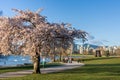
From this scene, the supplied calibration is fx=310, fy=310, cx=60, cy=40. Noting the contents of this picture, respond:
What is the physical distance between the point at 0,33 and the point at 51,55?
18.7ft

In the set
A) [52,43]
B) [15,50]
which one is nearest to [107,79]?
[52,43]

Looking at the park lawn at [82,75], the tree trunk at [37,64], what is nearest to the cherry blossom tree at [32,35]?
the tree trunk at [37,64]

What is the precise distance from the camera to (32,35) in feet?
97.8

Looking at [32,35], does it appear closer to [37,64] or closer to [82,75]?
[37,64]

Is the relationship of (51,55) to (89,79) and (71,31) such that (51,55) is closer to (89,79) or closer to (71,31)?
(71,31)

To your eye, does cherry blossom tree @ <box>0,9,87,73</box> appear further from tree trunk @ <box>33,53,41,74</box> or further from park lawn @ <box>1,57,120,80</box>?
park lawn @ <box>1,57,120,80</box>

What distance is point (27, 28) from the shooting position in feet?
102

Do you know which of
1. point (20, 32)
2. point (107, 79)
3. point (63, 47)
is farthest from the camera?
point (63, 47)

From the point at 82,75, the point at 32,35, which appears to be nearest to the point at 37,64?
the point at 32,35

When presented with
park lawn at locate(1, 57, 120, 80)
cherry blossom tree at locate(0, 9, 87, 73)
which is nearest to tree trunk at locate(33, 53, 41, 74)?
cherry blossom tree at locate(0, 9, 87, 73)

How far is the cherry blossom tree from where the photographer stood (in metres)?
30.1

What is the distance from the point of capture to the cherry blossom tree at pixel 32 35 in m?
30.1

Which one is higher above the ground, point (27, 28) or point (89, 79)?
point (27, 28)

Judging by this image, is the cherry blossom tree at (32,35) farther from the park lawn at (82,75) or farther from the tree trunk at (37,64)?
the park lawn at (82,75)
